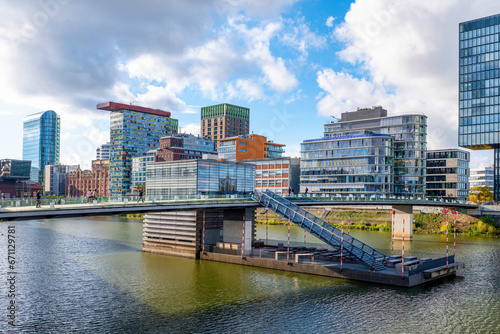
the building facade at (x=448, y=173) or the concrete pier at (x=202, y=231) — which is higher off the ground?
the building facade at (x=448, y=173)

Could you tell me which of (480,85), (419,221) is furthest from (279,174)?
(480,85)

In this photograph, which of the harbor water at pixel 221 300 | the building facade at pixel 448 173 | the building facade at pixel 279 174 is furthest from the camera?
the building facade at pixel 448 173

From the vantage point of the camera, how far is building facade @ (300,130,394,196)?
13412cm

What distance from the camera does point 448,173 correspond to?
16062 cm

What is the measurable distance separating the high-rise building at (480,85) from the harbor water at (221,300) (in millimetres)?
104829

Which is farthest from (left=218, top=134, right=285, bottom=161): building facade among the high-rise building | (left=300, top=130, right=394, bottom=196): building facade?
the high-rise building

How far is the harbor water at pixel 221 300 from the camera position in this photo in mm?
32094

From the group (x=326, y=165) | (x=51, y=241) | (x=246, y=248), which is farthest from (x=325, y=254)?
(x=326, y=165)

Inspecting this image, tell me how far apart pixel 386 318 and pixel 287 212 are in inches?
915

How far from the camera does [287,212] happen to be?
56.0m

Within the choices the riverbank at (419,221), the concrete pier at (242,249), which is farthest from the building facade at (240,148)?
the concrete pier at (242,249)

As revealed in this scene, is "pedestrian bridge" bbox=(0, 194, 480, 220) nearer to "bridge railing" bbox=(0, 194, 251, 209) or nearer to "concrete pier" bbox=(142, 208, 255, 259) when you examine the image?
"bridge railing" bbox=(0, 194, 251, 209)

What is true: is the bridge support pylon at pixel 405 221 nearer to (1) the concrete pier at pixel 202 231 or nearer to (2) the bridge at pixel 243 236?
(2) the bridge at pixel 243 236

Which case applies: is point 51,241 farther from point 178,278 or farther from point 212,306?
point 212,306
